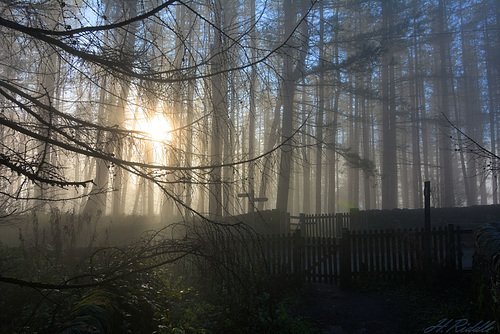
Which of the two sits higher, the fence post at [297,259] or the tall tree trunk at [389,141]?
the tall tree trunk at [389,141]

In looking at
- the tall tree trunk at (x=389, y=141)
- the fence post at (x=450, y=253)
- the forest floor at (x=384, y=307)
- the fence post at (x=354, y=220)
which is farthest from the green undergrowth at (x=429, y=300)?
the tall tree trunk at (x=389, y=141)

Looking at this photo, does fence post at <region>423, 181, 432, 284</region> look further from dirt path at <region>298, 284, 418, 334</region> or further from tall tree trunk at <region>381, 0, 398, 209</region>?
tall tree trunk at <region>381, 0, 398, 209</region>

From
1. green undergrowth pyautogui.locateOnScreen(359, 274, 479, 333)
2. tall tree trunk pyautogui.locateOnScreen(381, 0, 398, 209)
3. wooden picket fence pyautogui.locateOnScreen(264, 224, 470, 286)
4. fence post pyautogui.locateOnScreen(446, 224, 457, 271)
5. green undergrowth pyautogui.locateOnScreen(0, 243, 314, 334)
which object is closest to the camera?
green undergrowth pyautogui.locateOnScreen(0, 243, 314, 334)

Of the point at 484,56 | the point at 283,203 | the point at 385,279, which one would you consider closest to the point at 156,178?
the point at 385,279

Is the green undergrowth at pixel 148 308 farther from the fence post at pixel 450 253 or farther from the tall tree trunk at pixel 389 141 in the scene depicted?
the tall tree trunk at pixel 389 141

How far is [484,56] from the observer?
35.8 meters

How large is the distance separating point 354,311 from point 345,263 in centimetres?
175

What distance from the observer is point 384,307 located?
7039 mm

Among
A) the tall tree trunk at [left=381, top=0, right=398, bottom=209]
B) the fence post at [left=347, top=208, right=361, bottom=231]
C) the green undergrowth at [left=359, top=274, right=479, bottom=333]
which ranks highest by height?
the tall tree trunk at [left=381, top=0, right=398, bottom=209]

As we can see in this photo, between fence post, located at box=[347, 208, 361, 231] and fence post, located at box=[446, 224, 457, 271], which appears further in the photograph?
fence post, located at box=[347, 208, 361, 231]

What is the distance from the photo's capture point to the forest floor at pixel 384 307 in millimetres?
6027

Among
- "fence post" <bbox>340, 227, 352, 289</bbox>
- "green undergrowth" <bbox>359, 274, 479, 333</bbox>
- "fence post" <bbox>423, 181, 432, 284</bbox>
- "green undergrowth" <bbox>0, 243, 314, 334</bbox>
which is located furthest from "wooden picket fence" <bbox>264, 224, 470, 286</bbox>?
"green undergrowth" <bbox>0, 243, 314, 334</bbox>

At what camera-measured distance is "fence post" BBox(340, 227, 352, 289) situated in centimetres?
852

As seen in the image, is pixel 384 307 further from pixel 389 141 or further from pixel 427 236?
pixel 389 141
